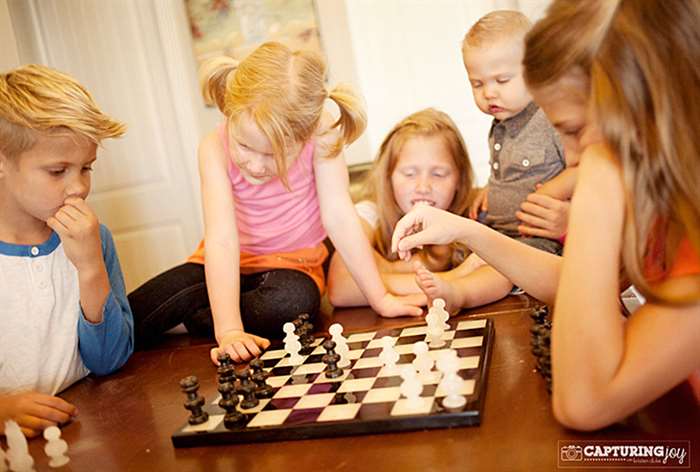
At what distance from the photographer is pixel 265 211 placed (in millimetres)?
2100

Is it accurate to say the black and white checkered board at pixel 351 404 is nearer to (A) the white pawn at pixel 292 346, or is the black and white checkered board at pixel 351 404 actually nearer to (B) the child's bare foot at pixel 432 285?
(A) the white pawn at pixel 292 346

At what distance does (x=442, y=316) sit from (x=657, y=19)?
785 mm

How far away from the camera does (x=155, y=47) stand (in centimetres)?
387

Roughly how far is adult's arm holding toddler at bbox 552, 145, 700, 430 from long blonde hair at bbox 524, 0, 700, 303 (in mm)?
22

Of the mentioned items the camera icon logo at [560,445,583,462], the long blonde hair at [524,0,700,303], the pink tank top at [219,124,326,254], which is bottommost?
the camera icon logo at [560,445,583,462]

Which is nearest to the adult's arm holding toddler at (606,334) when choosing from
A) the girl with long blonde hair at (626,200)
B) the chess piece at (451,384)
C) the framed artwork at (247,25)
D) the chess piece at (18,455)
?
the girl with long blonde hair at (626,200)

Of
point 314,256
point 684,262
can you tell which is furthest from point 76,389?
point 684,262

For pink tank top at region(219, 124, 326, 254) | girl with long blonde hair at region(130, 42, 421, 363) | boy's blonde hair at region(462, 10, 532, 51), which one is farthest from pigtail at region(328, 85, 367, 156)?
boy's blonde hair at region(462, 10, 532, 51)

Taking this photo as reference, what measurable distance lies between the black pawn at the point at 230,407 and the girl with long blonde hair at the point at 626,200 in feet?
1.65

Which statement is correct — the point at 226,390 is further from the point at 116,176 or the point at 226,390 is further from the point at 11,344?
the point at 116,176

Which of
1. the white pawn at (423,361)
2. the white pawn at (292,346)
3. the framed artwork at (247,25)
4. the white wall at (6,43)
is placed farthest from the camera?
the framed artwork at (247,25)

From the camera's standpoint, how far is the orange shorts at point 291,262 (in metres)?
2.09

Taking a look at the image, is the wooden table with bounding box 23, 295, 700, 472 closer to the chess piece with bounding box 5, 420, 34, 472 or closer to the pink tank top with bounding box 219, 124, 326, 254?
the chess piece with bounding box 5, 420, 34, 472

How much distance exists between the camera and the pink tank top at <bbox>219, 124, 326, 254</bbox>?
2041mm
